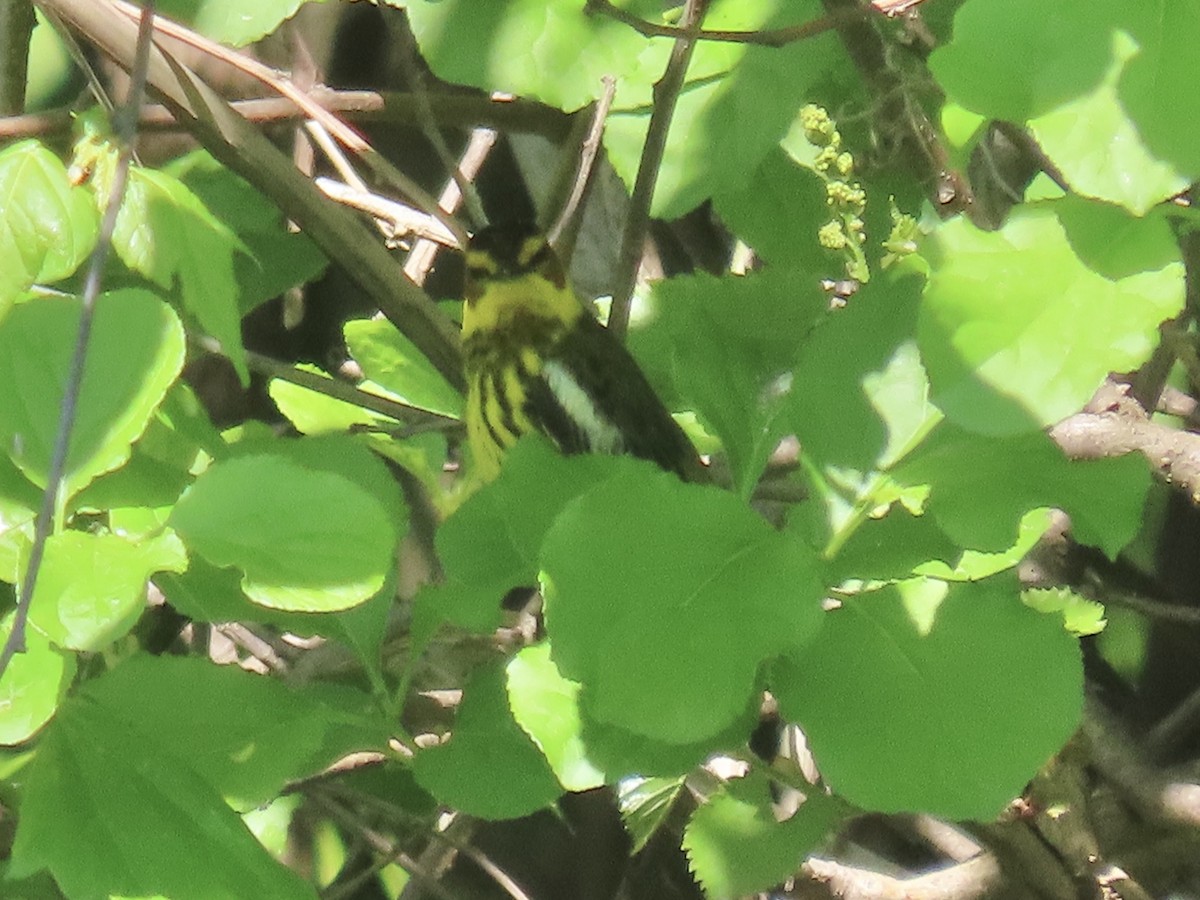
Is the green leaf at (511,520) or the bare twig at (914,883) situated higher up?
the green leaf at (511,520)

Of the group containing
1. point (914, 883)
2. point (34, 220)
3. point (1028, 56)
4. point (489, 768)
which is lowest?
point (914, 883)

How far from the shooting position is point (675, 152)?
1.33 metres

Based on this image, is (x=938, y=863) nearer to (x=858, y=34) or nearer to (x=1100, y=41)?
(x=858, y=34)

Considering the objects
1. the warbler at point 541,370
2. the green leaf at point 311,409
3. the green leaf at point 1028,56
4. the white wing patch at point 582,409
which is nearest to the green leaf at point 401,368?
the green leaf at point 311,409

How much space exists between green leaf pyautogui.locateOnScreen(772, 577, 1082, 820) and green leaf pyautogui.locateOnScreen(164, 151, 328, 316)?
858 mm

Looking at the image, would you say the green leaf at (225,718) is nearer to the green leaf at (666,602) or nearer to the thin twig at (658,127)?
the green leaf at (666,602)

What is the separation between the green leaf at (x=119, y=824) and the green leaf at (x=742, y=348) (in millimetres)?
414

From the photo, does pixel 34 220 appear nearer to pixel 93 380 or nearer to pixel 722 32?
pixel 93 380

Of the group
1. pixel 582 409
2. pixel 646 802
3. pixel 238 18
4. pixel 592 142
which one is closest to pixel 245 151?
pixel 238 18

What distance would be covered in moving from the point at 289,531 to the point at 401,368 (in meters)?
0.58

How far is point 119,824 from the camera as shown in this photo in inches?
31.5

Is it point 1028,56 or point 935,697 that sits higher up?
point 1028,56

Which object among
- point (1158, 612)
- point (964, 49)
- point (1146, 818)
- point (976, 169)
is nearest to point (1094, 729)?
point (1146, 818)

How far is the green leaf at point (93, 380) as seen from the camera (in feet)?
2.83
